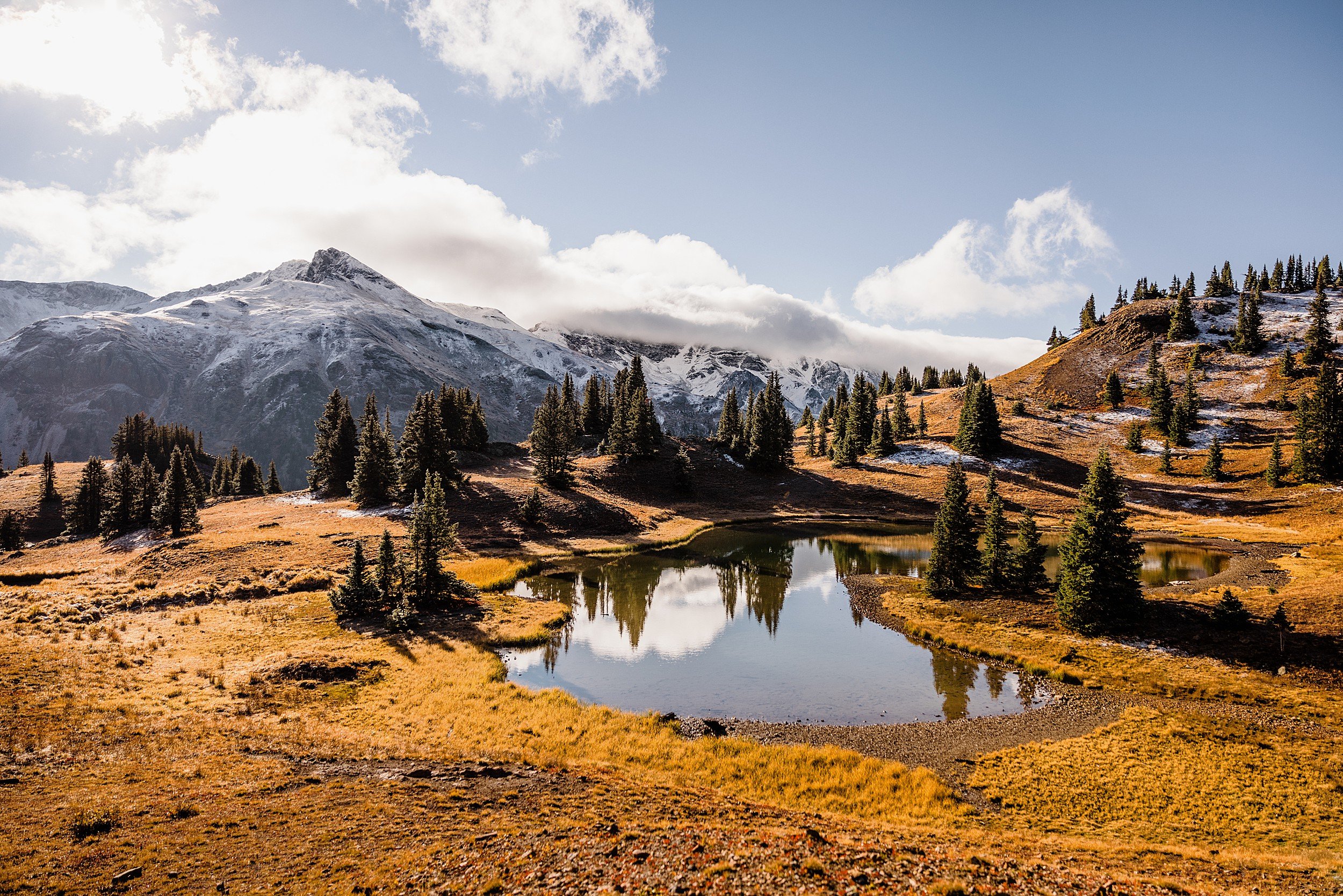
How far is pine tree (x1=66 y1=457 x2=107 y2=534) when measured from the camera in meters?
78.2

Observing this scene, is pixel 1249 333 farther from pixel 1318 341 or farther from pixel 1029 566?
pixel 1029 566

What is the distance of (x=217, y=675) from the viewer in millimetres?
26266

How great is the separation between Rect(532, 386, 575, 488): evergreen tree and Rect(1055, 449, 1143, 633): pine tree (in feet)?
226

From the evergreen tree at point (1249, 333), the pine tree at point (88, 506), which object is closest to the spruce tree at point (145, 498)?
the pine tree at point (88, 506)

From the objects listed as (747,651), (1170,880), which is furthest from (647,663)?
(1170,880)

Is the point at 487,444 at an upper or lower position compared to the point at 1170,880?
upper

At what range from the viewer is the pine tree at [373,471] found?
76.8 meters

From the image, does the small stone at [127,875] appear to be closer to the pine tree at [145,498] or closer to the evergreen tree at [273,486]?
the pine tree at [145,498]

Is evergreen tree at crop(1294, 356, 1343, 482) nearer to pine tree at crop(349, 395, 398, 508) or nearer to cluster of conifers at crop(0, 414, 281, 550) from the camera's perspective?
pine tree at crop(349, 395, 398, 508)

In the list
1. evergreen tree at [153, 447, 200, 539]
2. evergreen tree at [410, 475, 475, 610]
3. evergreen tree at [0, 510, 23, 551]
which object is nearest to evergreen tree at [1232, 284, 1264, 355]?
evergreen tree at [410, 475, 475, 610]

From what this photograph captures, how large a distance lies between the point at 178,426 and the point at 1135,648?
190 m

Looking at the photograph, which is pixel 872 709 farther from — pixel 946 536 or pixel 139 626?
pixel 139 626

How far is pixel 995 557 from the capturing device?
147 feet

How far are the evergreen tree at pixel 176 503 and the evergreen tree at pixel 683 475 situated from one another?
6803 centimetres
